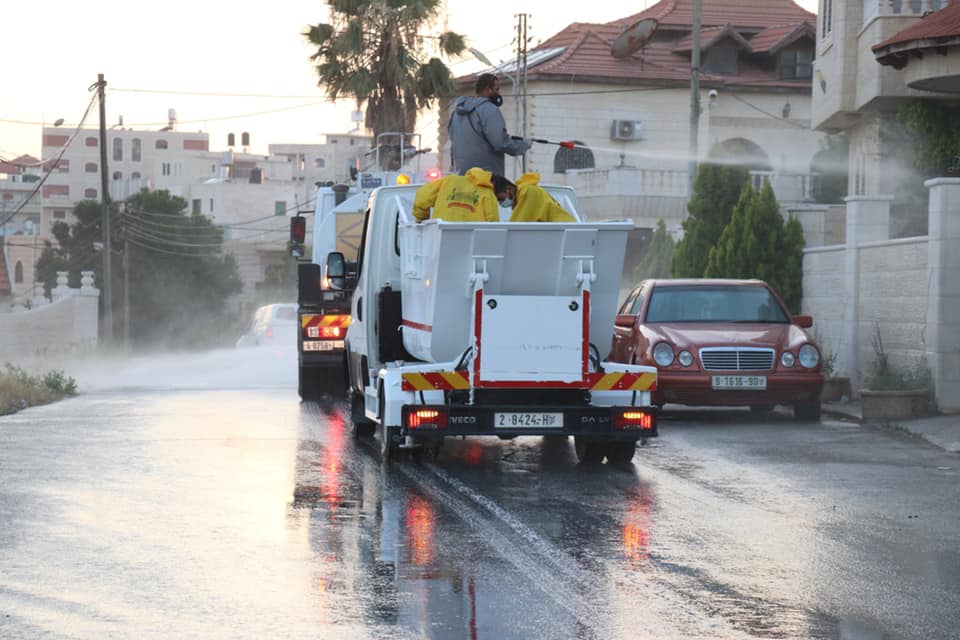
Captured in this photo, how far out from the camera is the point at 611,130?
52.5m

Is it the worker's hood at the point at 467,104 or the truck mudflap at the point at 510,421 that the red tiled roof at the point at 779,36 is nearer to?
the worker's hood at the point at 467,104

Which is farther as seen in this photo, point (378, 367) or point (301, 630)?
point (378, 367)

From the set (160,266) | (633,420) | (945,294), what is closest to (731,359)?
(945,294)

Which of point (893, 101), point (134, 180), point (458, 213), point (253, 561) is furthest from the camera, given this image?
point (134, 180)

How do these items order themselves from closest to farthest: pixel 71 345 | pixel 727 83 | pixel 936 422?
pixel 936 422 → pixel 71 345 → pixel 727 83

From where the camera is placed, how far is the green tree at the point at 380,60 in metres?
41.8

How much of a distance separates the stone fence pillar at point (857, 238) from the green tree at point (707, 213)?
913cm

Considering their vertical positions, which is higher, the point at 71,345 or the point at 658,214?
the point at 658,214

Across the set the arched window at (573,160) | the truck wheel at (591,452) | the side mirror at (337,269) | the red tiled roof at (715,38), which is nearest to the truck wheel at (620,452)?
the truck wheel at (591,452)

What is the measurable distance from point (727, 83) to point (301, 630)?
47.2 metres

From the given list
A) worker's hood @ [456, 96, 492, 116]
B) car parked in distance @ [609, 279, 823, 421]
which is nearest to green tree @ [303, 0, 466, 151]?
car parked in distance @ [609, 279, 823, 421]

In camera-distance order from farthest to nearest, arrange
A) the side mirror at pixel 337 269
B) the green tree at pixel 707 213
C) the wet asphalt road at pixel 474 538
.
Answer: the green tree at pixel 707 213 → the side mirror at pixel 337 269 → the wet asphalt road at pixel 474 538

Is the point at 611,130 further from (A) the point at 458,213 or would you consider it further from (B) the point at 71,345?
(A) the point at 458,213

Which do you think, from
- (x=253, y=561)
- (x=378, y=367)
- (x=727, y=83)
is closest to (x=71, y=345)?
(x=727, y=83)
